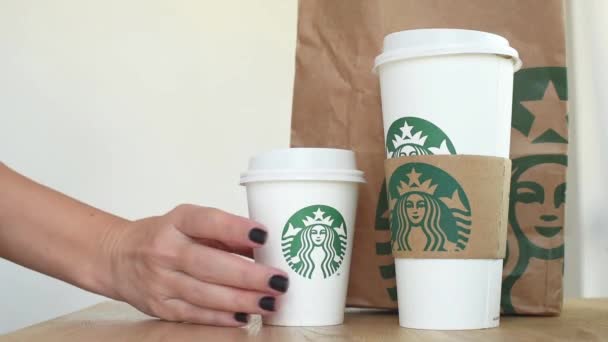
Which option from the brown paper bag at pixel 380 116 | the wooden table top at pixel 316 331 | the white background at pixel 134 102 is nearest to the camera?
the wooden table top at pixel 316 331

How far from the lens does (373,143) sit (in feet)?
2.76

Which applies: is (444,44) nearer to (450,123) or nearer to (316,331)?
(450,123)

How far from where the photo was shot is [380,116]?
→ 2.77 feet

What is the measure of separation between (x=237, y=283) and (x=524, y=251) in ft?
1.01

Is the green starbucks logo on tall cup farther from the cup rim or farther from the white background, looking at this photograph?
the white background

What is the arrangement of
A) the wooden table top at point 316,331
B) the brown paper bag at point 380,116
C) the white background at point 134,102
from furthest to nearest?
1. the white background at point 134,102
2. the brown paper bag at point 380,116
3. the wooden table top at point 316,331

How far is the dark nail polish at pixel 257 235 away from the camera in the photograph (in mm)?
716

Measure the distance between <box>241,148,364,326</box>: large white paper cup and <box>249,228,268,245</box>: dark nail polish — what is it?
0.01 meters

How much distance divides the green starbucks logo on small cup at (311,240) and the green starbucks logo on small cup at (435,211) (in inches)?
2.9

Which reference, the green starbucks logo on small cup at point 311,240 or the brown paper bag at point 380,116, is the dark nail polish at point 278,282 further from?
the brown paper bag at point 380,116

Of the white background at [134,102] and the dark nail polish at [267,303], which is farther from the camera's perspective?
the white background at [134,102]

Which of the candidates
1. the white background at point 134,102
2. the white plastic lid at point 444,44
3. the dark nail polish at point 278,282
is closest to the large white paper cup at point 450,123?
the white plastic lid at point 444,44

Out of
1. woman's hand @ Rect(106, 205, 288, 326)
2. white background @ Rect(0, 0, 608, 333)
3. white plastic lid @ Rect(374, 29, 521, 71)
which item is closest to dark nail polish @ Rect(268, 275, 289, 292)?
woman's hand @ Rect(106, 205, 288, 326)

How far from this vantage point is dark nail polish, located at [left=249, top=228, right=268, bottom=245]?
2.35 feet
